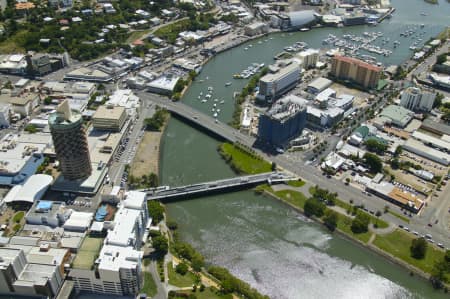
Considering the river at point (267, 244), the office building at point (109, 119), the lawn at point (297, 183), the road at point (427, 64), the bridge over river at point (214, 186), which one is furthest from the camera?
the road at point (427, 64)

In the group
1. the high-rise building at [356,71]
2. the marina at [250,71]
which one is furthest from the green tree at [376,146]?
the marina at [250,71]

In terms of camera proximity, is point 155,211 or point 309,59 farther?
point 309,59

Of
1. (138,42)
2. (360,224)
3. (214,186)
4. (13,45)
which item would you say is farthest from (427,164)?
(13,45)

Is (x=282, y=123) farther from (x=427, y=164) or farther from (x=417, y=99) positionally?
(x=417, y=99)

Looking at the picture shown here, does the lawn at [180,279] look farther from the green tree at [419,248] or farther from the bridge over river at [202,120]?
the bridge over river at [202,120]

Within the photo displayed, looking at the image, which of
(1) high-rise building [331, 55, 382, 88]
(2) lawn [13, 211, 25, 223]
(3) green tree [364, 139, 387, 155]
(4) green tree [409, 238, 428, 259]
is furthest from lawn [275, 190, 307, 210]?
(1) high-rise building [331, 55, 382, 88]

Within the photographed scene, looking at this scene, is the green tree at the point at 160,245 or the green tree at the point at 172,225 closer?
the green tree at the point at 160,245
